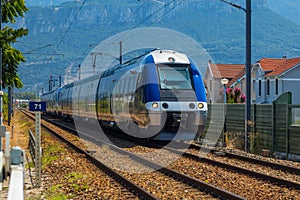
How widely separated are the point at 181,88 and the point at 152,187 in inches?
287

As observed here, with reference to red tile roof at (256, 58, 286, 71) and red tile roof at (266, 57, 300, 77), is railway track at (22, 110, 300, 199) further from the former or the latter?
red tile roof at (256, 58, 286, 71)

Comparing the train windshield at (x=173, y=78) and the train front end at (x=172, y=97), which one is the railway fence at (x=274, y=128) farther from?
the train windshield at (x=173, y=78)

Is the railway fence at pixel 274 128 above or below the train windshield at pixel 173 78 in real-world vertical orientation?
below

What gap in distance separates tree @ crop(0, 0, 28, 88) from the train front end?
407cm

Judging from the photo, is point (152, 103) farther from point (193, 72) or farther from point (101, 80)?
point (101, 80)

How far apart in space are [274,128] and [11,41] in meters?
8.68

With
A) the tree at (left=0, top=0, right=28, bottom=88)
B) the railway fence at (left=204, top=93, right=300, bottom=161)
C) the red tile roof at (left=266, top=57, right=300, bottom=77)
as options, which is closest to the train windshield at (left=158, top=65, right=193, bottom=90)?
the railway fence at (left=204, top=93, right=300, bottom=161)

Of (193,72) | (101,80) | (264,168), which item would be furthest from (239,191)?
(101,80)

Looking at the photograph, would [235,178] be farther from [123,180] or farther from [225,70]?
[225,70]

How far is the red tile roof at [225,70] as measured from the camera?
6044cm

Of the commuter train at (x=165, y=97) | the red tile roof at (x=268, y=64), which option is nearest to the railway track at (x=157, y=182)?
the commuter train at (x=165, y=97)

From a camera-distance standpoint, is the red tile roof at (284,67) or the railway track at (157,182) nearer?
the railway track at (157,182)

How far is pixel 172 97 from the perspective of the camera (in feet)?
55.3

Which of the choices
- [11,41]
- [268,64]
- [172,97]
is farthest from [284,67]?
[11,41]
